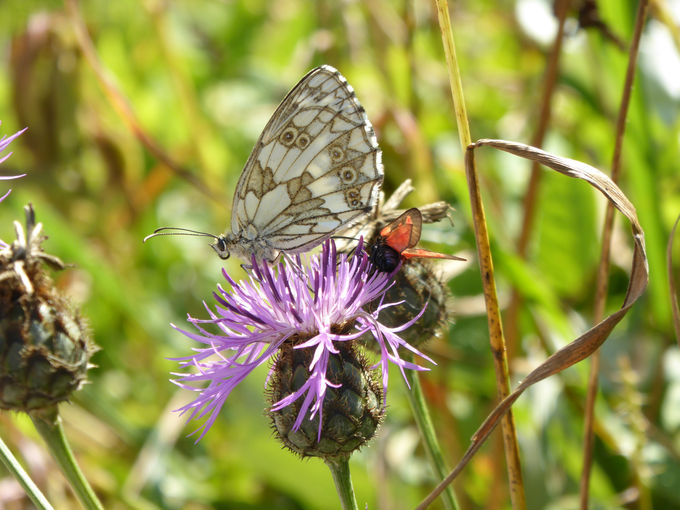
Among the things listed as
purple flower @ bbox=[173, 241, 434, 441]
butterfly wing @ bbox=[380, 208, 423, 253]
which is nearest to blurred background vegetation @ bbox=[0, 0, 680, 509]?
purple flower @ bbox=[173, 241, 434, 441]

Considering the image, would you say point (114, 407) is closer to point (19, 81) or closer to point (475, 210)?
point (19, 81)

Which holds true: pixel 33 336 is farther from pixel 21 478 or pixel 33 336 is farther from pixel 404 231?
pixel 404 231

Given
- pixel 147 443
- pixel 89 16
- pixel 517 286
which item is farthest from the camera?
pixel 89 16

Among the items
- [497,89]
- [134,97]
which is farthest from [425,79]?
[134,97]

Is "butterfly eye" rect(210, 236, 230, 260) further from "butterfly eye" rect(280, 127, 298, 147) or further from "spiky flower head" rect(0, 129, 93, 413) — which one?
"spiky flower head" rect(0, 129, 93, 413)

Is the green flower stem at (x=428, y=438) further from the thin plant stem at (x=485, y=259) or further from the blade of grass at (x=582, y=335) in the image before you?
the blade of grass at (x=582, y=335)

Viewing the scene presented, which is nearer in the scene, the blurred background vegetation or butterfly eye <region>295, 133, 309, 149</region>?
butterfly eye <region>295, 133, 309, 149</region>
